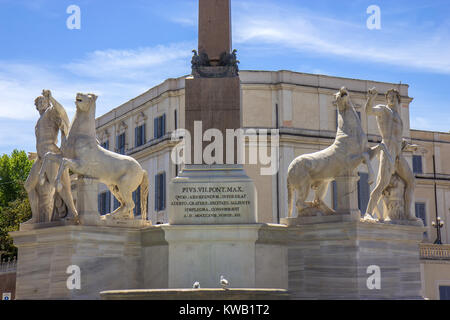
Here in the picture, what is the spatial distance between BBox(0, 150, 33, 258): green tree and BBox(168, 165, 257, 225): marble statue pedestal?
38.0 m

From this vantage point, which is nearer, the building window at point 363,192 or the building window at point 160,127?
the building window at point 363,192

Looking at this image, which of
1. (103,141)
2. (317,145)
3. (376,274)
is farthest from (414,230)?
(103,141)

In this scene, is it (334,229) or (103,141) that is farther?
(103,141)

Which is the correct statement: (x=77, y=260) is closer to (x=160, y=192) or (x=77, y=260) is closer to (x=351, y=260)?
(x=351, y=260)

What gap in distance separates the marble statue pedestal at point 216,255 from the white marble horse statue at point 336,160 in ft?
5.07

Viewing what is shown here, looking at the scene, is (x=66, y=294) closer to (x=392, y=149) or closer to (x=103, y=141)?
(x=392, y=149)

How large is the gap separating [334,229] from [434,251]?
2991cm

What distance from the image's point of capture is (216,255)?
1684 cm

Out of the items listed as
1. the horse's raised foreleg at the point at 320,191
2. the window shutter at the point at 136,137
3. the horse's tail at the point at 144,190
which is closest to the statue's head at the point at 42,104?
the horse's tail at the point at 144,190

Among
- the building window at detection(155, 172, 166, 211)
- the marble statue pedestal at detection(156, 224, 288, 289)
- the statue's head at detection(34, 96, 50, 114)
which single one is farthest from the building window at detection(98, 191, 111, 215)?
the marble statue pedestal at detection(156, 224, 288, 289)

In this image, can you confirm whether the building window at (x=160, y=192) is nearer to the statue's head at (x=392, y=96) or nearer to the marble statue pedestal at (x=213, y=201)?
the statue's head at (x=392, y=96)

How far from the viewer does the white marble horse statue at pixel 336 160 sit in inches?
697

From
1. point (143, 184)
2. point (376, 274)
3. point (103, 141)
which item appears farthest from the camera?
point (103, 141)

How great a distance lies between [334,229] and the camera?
55.4 ft
